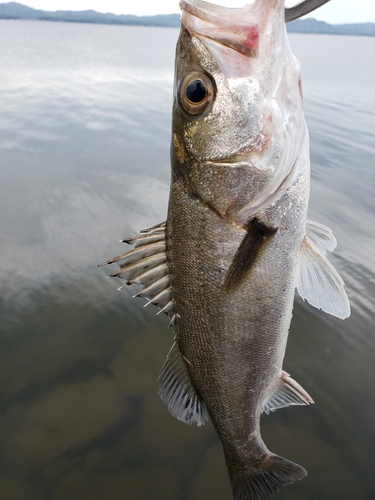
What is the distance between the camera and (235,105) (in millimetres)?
1390

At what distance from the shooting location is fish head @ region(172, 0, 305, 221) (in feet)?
4.28

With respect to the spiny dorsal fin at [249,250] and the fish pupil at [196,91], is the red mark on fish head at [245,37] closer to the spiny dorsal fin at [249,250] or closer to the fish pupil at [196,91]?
the fish pupil at [196,91]

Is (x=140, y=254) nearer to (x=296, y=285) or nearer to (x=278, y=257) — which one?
(x=278, y=257)

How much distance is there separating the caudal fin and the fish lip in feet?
6.06

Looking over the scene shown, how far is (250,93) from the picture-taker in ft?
4.48

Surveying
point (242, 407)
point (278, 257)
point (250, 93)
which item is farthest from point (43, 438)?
point (250, 93)

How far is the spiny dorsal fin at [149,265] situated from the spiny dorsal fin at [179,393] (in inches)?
12.8

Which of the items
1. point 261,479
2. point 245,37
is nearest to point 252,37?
point 245,37

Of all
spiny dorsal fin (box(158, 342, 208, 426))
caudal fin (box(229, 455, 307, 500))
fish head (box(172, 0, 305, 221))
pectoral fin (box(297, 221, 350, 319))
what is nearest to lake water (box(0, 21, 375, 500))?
caudal fin (box(229, 455, 307, 500))

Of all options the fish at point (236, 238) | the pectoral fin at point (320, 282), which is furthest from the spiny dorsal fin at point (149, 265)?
the pectoral fin at point (320, 282)

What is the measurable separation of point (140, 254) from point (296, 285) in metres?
0.74

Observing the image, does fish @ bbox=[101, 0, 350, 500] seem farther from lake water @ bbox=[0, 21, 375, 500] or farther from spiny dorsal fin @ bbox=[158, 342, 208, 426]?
lake water @ bbox=[0, 21, 375, 500]

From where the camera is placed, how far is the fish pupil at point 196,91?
1.40m

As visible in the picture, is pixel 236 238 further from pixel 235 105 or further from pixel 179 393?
pixel 179 393
